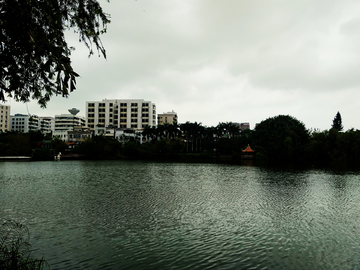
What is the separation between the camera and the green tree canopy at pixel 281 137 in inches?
3285

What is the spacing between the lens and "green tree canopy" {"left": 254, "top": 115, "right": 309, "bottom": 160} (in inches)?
3285

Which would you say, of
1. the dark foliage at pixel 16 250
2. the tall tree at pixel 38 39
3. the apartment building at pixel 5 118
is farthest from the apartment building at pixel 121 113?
the tall tree at pixel 38 39

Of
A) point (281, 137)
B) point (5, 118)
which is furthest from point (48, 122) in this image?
point (281, 137)

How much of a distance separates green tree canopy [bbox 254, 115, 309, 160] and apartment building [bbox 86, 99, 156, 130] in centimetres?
6347

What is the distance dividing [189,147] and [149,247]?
105716 mm

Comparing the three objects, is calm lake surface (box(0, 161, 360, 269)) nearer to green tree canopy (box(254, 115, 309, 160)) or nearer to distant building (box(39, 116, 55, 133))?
green tree canopy (box(254, 115, 309, 160))

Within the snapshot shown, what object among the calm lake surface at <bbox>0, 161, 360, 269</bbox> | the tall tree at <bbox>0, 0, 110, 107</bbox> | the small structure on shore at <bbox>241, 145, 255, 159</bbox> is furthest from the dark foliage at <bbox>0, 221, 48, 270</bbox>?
the small structure on shore at <bbox>241, 145, 255, 159</bbox>

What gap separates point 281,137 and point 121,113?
80.1 m

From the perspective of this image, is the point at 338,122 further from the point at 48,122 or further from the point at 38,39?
the point at 48,122

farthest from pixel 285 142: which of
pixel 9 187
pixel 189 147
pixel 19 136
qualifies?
pixel 19 136

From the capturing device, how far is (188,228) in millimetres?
13102

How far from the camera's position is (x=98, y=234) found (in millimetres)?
12055

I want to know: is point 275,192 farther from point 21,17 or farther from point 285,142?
point 285,142

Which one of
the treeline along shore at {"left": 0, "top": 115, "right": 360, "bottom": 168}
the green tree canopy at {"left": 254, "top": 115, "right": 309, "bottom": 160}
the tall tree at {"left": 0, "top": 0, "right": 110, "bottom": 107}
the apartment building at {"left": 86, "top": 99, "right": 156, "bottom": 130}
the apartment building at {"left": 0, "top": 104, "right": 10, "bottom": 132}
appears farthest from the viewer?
the apartment building at {"left": 0, "top": 104, "right": 10, "bottom": 132}
